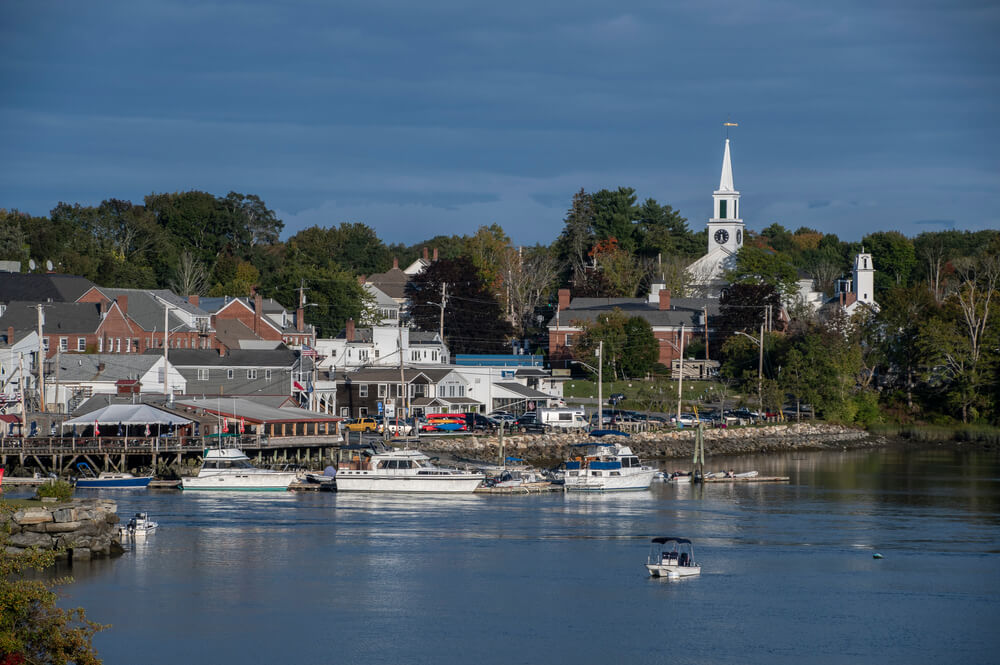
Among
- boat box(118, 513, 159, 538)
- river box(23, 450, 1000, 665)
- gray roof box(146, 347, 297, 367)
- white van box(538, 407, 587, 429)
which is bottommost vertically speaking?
river box(23, 450, 1000, 665)

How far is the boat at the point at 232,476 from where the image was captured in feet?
222

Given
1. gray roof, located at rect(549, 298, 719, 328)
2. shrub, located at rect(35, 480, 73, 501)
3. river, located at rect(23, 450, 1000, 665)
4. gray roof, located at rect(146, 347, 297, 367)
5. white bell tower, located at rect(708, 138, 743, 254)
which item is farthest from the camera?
white bell tower, located at rect(708, 138, 743, 254)

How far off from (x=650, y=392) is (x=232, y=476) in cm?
4800

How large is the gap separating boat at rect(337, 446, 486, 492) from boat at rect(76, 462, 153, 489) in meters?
10.5

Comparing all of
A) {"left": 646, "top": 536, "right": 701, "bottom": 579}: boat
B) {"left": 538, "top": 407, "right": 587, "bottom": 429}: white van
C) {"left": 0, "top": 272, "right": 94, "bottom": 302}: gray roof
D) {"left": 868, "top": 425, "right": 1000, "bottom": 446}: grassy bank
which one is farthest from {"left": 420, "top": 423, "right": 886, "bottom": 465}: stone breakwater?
{"left": 0, "top": 272, "right": 94, "bottom": 302}: gray roof

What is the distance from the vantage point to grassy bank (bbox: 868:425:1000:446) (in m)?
104

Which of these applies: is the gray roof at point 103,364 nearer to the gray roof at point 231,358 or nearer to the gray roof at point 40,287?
the gray roof at point 231,358

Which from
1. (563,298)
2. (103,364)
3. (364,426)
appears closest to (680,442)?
(364,426)

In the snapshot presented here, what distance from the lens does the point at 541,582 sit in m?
45.3

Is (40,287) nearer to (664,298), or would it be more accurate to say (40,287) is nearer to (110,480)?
(110,480)

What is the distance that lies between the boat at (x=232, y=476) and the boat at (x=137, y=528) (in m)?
15.4

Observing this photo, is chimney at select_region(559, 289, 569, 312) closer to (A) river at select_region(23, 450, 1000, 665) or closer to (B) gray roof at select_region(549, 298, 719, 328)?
(B) gray roof at select_region(549, 298, 719, 328)

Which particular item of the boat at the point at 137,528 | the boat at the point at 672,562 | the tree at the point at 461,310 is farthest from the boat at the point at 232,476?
the tree at the point at 461,310

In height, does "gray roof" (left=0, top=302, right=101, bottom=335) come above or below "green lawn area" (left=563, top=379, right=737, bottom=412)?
above
